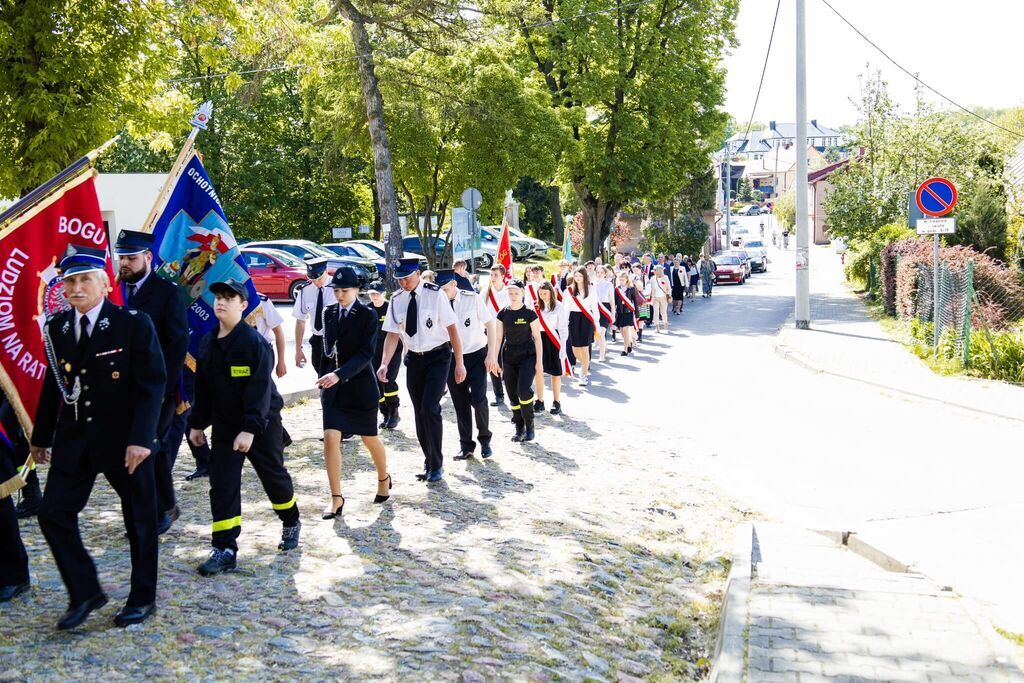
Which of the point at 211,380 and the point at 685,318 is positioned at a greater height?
the point at 211,380

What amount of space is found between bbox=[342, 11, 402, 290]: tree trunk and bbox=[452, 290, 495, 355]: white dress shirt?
55.1 ft

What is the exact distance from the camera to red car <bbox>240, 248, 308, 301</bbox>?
31062mm

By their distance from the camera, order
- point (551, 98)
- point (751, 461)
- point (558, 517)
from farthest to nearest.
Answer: point (551, 98)
point (751, 461)
point (558, 517)

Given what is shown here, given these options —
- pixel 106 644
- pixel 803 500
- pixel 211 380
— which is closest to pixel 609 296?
pixel 803 500

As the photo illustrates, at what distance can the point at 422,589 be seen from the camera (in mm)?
5879

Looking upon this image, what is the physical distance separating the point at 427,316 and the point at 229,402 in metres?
2.90

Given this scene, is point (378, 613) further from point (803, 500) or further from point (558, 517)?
point (803, 500)

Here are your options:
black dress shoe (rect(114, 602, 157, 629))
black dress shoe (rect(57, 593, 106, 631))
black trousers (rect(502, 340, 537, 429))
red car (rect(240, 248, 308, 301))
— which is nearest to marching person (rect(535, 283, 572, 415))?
black trousers (rect(502, 340, 537, 429))

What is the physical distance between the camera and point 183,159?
26.1ft

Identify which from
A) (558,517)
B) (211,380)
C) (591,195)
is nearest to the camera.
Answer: (211,380)

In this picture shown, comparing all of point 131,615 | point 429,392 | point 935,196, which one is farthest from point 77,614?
point 935,196

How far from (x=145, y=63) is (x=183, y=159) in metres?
4.50

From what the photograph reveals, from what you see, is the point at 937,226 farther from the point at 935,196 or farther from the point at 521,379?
the point at 521,379

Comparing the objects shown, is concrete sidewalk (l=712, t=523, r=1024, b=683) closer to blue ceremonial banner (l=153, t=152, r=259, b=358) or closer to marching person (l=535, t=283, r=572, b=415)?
blue ceremonial banner (l=153, t=152, r=259, b=358)
